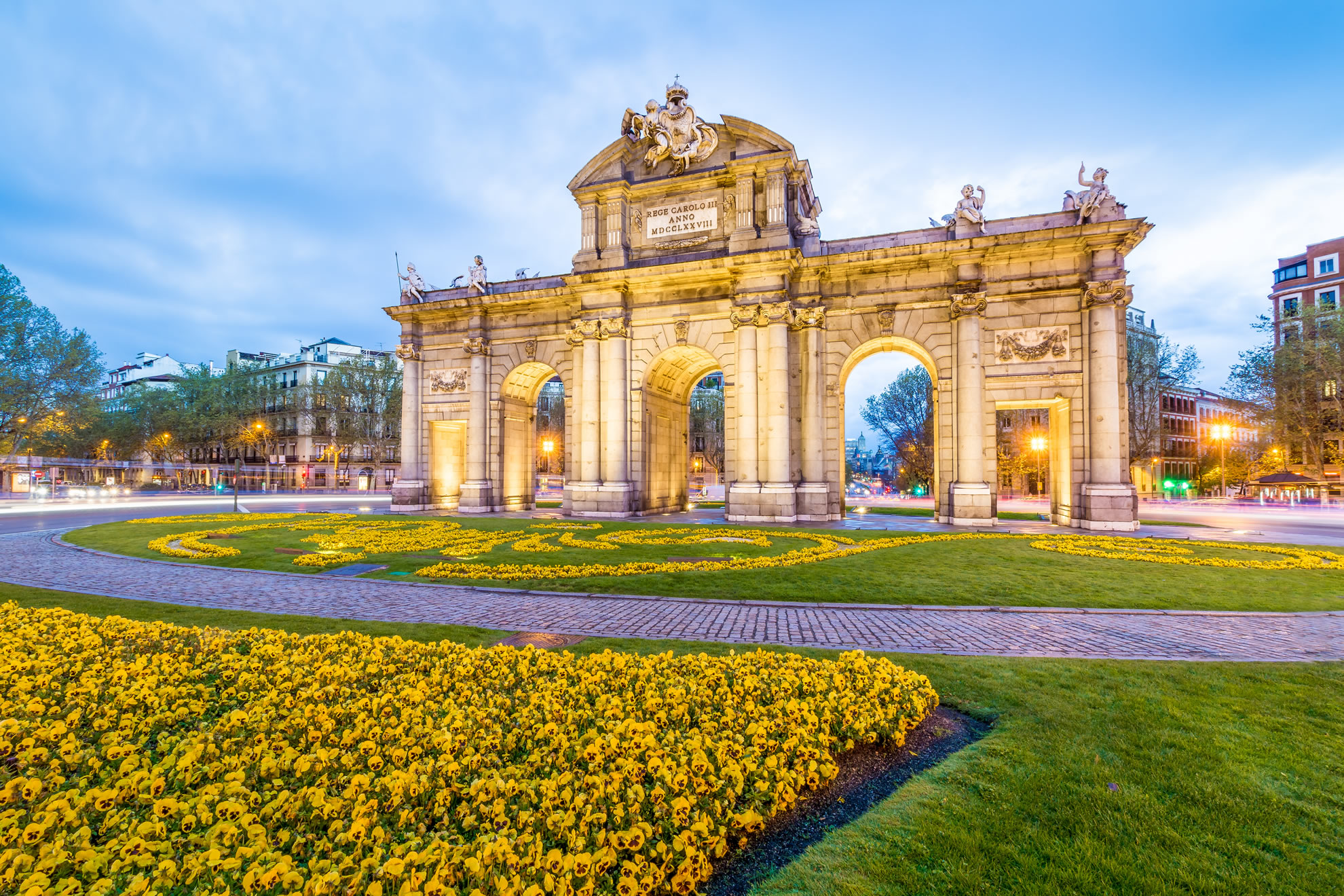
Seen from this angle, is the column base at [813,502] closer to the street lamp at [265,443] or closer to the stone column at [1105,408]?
the stone column at [1105,408]

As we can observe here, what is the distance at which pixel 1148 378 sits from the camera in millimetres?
53562

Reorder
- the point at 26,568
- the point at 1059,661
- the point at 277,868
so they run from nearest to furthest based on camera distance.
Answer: the point at 277,868
the point at 1059,661
the point at 26,568

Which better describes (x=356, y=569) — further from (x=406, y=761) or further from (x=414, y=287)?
(x=414, y=287)

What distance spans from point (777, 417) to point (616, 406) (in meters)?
7.91

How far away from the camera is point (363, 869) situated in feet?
10.1

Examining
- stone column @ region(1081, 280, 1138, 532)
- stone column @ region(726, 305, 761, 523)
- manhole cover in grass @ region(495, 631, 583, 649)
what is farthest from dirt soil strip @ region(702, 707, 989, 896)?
stone column @ region(1081, 280, 1138, 532)

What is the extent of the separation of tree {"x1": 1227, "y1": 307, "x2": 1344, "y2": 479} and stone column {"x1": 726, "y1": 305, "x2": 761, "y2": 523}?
53.4 meters

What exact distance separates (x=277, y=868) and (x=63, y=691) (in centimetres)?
469

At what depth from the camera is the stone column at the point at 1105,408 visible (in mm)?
24484

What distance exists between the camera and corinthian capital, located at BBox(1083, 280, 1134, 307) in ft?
81.0

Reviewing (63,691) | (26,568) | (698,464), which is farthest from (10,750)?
(698,464)

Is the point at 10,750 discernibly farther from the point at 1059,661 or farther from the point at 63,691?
the point at 1059,661

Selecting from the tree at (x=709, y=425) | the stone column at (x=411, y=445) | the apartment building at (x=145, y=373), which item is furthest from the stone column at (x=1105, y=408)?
the apartment building at (x=145, y=373)

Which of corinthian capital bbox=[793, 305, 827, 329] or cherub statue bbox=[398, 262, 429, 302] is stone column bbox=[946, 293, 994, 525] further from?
cherub statue bbox=[398, 262, 429, 302]
